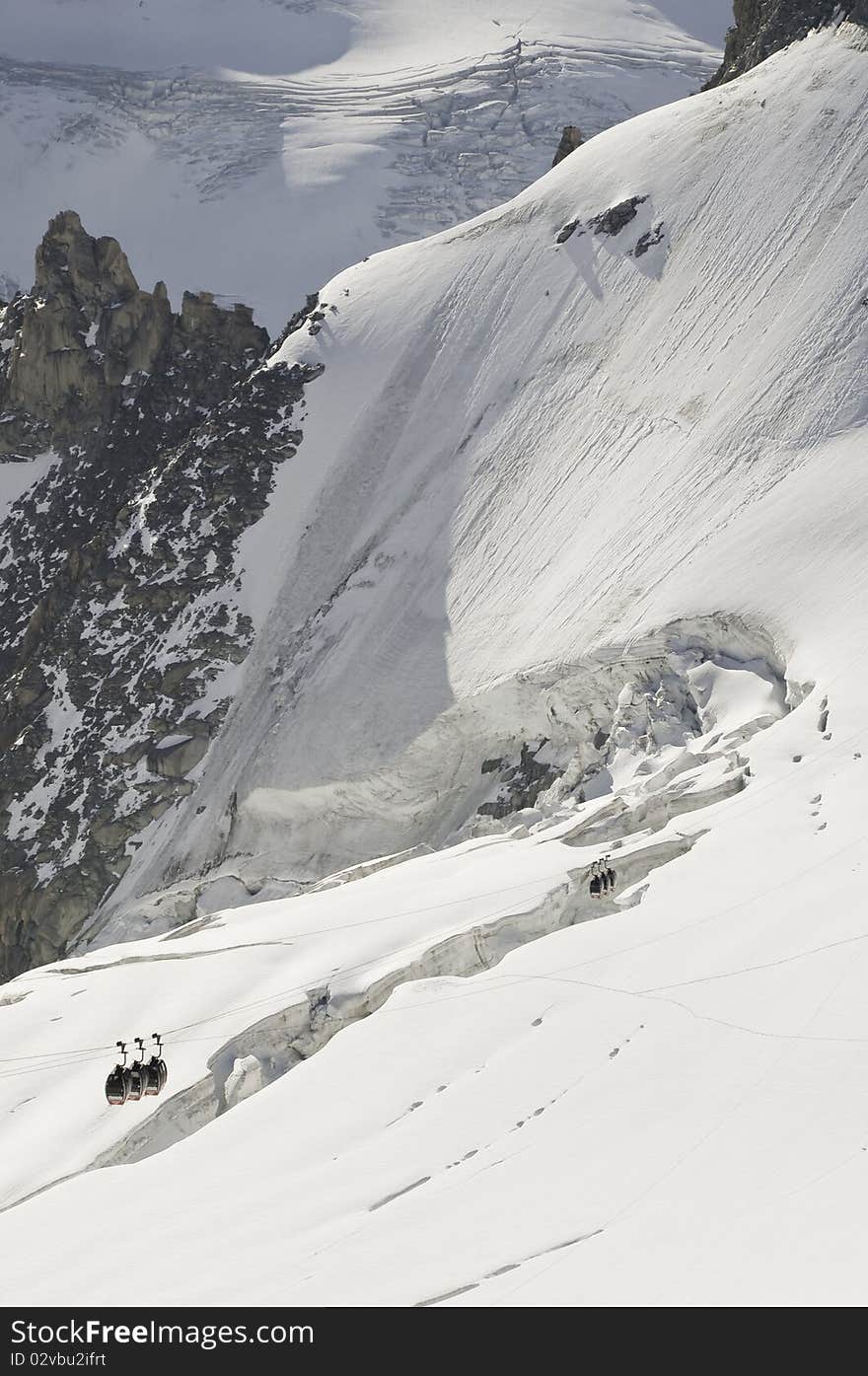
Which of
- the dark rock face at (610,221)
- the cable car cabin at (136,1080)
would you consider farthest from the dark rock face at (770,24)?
the cable car cabin at (136,1080)

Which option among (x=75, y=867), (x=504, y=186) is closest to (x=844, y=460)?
(x=75, y=867)

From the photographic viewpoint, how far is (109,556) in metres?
64.9

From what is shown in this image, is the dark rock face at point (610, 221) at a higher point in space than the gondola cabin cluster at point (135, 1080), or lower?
higher

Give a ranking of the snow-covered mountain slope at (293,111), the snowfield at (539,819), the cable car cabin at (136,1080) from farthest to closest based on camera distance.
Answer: the snow-covered mountain slope at (293,111) < the cable car cabin at (136,1080) < the snowfield at (539,819)

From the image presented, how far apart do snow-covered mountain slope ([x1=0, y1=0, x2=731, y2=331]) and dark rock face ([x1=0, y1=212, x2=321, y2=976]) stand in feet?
102

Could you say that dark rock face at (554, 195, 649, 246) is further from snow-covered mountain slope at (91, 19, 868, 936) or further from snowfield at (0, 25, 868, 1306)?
snowfield at (0, 25, 868, 1306)

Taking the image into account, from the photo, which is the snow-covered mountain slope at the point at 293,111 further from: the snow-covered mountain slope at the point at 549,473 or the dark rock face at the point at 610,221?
the snow-covered mountain slope at the point at 549,473

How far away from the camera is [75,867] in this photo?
5584 cm

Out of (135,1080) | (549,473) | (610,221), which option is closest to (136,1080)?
(135,1080)

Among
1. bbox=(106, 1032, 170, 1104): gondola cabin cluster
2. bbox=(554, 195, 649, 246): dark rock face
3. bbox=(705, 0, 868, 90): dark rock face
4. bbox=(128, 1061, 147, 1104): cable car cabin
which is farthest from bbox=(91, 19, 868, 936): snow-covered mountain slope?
bbox=(128, 1061, 147, 1104): cable car cabin

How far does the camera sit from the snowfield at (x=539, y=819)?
21156mm

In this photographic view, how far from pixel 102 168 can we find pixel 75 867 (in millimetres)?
96964

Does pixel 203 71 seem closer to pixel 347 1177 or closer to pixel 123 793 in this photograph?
pixel 123 793

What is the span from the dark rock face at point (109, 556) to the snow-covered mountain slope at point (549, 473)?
1.46m
